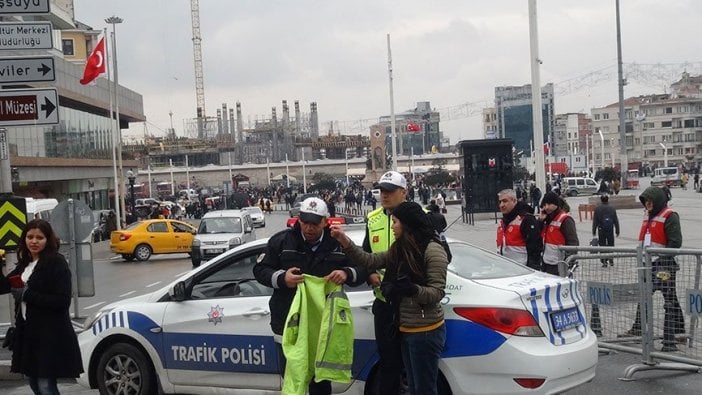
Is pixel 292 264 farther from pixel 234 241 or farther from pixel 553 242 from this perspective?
pixel 234 241

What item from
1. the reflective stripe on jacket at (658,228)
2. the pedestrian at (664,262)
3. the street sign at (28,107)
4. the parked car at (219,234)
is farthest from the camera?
the parked car at (219,234)

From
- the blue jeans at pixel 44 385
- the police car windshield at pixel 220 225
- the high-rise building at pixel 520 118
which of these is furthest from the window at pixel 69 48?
the high-rise building at pixel 520 118

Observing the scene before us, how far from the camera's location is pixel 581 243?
25.5 meters

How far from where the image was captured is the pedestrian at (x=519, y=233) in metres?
9.53

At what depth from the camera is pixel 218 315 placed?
23.1ft

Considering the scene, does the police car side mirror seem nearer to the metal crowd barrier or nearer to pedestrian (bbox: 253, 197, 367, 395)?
pedestrian (bbox: 253, 197, 367, 395)

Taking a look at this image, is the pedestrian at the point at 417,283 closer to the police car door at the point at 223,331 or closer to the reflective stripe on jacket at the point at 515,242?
the police car door at the point at 223,331

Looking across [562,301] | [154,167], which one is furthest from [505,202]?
Answer: [154,167]

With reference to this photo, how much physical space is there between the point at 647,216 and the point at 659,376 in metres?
1.94

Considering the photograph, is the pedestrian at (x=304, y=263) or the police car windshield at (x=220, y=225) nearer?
the pedestrian at (x=304, y=263)

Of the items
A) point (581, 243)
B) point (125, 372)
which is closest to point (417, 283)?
point (125, 372)

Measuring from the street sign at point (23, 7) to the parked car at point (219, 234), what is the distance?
49.8 ft

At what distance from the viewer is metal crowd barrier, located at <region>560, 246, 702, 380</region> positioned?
7898mm

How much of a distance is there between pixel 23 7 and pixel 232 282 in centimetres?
484
